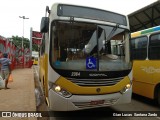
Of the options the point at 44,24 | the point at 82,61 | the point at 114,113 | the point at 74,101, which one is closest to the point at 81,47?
the point at 82,61

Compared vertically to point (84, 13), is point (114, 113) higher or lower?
lower

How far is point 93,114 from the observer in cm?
730

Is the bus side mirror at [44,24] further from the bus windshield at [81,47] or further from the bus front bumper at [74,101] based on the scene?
the bus front bumper at [74,101]

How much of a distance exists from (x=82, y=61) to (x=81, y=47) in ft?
1.21

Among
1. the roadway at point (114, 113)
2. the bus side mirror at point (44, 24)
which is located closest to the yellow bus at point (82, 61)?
the bus side mirror at point (44, 24)

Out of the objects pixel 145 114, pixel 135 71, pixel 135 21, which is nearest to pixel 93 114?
pixel 145 114

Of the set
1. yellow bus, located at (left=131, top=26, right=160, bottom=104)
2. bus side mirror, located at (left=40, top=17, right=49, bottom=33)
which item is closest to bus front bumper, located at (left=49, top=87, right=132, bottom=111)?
bus side mirror, located at (left=40, top=17, right=49, bottom=33)

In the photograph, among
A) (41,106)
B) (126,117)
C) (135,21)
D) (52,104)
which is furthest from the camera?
(135,21)

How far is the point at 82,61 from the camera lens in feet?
19.7

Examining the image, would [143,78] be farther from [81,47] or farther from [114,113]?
[81,47]

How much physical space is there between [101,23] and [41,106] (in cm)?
446

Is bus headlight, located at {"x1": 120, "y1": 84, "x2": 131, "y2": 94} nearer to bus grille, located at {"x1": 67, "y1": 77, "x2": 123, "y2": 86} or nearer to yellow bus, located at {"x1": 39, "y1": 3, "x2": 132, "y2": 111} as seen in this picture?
yellow bus, located at {"x1": 39, "y1": 3, "x2": 132, "y2": 111}

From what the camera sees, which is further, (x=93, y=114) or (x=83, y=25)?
(x=93, y=114)

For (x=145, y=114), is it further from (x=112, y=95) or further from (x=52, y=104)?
(x=52, y=104)
